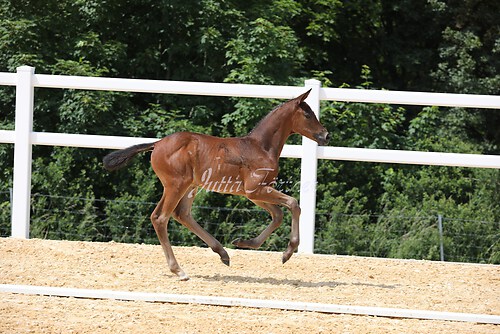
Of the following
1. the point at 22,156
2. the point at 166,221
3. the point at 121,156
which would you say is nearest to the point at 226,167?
the point at 166,221

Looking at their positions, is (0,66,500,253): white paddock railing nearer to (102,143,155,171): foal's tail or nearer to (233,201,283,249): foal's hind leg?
(233,201,283,249): foal's hind leg

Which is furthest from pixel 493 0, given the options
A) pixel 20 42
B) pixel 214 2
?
pixel 20 42

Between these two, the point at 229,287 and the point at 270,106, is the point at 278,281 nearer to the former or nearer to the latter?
the point at 229,287

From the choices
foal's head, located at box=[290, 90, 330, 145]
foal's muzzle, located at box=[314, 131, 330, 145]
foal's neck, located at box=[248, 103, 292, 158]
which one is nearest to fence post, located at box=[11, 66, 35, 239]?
foal's neck, located at box=[248, 103, 292, 158]

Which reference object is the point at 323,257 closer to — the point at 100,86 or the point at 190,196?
the point at 190,196

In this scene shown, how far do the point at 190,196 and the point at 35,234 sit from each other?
4.81m

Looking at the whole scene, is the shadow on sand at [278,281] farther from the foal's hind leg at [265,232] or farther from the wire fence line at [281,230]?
the wire fence line at [281,230]

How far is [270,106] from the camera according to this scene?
1341 centimetres

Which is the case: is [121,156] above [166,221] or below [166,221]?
above

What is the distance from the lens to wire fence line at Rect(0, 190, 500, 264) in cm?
1185

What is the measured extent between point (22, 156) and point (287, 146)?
3.04 meters

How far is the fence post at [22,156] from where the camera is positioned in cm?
961

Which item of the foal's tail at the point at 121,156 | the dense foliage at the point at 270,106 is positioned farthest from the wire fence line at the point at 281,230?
the foal's tail at the point at 121,156

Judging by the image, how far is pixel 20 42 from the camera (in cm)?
1455
